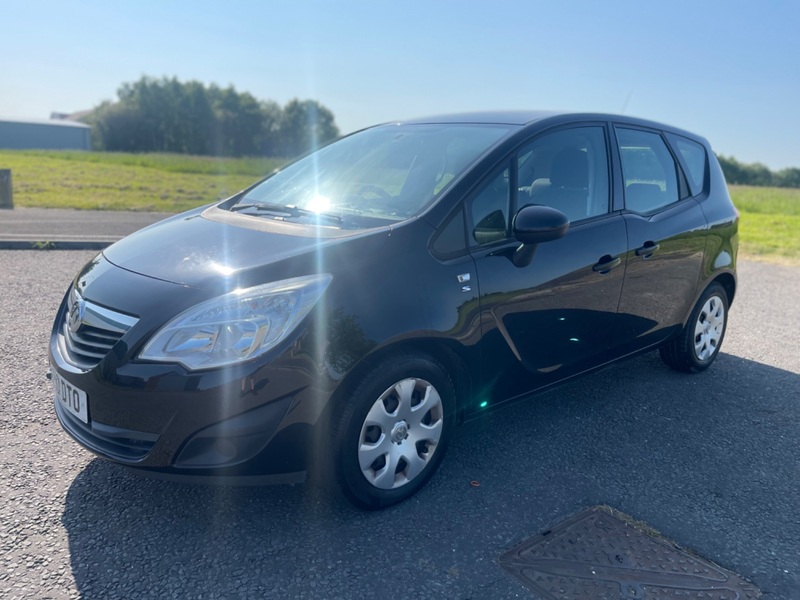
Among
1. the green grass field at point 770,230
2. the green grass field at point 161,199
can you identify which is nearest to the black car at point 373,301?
the green grass field at point 770,230

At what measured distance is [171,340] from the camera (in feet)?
7.88

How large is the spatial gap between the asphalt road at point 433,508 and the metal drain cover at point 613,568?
2.9 inches

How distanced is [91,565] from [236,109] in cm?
9315

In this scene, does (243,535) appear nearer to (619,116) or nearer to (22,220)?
(619,116)

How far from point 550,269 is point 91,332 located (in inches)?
82.8

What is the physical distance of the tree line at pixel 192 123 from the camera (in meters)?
78.5

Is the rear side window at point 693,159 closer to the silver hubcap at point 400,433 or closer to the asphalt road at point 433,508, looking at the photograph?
the asphalt road at point 433,508

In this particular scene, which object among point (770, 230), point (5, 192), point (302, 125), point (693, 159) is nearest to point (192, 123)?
point (302, 125)

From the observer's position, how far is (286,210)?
3.37m

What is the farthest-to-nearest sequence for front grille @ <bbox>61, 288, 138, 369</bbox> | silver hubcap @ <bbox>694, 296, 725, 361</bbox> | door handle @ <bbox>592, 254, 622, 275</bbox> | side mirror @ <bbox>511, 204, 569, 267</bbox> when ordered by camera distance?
silver hubcap @ <bbox>694, 296, 725, 361</bbox> < door handle @ <bbox>592, 254, 622, 275</bbox> < side mirror @ <bbox>511, 204, 569, 267</bbox> < front grille @ <bbox>61, 288, 138, 369</bbox>

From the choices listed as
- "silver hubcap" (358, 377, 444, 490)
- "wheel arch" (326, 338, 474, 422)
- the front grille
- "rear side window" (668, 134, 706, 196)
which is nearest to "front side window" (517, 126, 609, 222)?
"wheel arch" (326, 338, 474, 422)

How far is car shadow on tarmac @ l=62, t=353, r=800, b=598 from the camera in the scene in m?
2.38

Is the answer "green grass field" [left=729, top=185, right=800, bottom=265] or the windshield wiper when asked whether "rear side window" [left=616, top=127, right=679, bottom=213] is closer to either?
the windshield wiper

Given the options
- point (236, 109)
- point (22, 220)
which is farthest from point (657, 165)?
point (236, 109)
